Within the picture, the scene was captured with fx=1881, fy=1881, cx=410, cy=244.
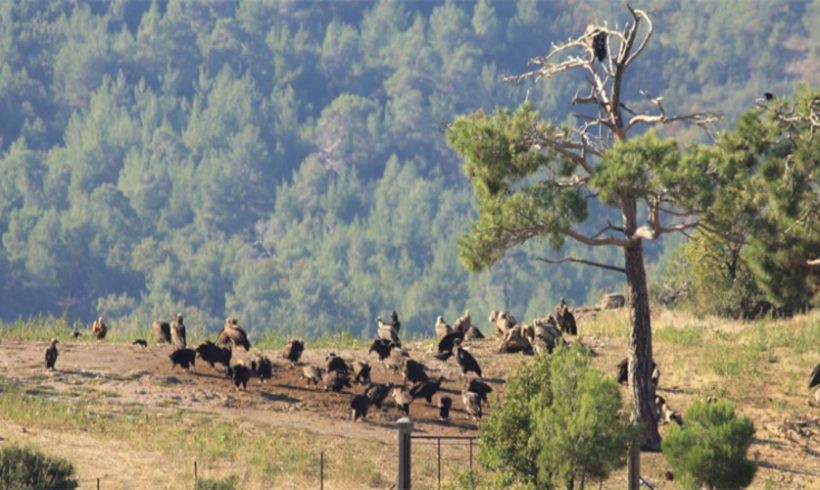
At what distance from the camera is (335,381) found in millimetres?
43375

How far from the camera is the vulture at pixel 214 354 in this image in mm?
44031

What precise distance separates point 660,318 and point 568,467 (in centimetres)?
2514

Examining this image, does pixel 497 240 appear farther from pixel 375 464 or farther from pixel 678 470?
pixel 678 470

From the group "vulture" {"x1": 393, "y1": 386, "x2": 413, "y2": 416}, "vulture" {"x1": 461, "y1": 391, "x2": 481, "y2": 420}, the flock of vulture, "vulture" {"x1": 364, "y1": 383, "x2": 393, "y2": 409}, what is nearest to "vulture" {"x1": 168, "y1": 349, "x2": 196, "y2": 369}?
the flock of vulture

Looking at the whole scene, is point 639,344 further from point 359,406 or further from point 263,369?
point 263,369

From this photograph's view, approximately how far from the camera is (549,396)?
108ft

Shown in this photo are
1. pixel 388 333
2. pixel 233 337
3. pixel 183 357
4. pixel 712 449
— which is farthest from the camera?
pixel 388 333

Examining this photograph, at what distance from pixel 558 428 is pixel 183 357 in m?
14.7

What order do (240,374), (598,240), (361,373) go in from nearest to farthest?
(598,240)
(240,374)
(361,373)

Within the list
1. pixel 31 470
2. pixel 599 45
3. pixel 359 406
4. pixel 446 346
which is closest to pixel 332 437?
pixel 359 406

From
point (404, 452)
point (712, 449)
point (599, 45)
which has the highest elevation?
point (599, 45)

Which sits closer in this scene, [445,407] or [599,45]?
[599,45]

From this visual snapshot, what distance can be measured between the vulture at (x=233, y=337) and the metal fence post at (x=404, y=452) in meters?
16.8

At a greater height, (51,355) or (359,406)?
(51,355)
